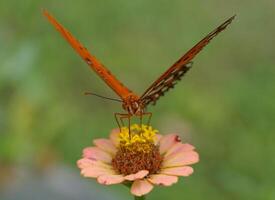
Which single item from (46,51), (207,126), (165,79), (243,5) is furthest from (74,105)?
(165,79)

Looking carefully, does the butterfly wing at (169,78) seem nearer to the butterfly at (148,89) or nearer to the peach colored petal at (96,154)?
the butterfly at (148,89)

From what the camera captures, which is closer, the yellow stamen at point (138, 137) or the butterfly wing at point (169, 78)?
the butterfly wing at point (169, 78)

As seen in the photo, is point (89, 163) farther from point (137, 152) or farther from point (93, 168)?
point (137, 152)

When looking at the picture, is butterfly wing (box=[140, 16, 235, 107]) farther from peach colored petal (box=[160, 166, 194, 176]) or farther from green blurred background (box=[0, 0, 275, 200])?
green blurred background (box=[0, 0, 275, 200])

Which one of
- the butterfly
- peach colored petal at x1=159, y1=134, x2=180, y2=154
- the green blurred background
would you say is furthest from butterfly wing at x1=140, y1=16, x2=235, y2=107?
the green blurred background

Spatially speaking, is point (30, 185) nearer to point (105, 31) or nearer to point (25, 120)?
point (25, 120)

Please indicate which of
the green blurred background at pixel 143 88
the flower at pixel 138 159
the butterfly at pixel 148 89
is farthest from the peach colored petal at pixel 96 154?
the green blurred background at pixel 143 88
